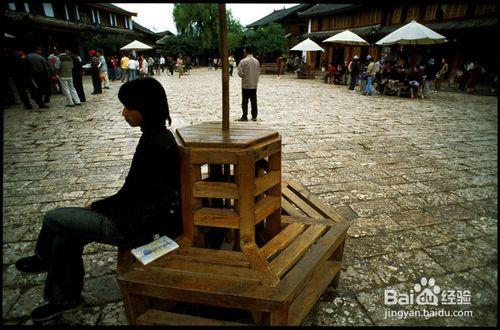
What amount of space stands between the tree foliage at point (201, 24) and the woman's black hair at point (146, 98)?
126 feet

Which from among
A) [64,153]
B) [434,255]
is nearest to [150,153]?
[434,255]

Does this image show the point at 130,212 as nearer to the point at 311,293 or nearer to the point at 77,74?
the point at 311,293

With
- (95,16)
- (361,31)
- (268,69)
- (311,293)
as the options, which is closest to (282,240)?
(311,293)

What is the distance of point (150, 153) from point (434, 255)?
8.16 feet

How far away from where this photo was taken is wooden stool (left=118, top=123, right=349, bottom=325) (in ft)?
4.95

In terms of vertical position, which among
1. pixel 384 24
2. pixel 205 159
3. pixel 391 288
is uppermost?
pixel 384 24

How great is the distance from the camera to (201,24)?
3862 cm

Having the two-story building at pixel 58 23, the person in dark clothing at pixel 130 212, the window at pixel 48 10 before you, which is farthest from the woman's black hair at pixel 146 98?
the window at pixel 48 10

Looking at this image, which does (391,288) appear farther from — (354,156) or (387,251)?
(354,156)

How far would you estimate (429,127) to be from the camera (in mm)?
7098

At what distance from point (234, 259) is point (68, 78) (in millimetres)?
9674

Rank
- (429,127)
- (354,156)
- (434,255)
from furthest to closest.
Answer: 1. (429,127)
2. (354,156)
3. (434,255)

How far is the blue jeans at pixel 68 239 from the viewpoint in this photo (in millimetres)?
1812

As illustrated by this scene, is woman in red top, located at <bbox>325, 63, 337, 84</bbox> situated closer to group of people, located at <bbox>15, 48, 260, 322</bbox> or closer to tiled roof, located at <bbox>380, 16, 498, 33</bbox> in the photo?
tiled roof, located at <bbox>380, 16, 498, 33</bbox>
